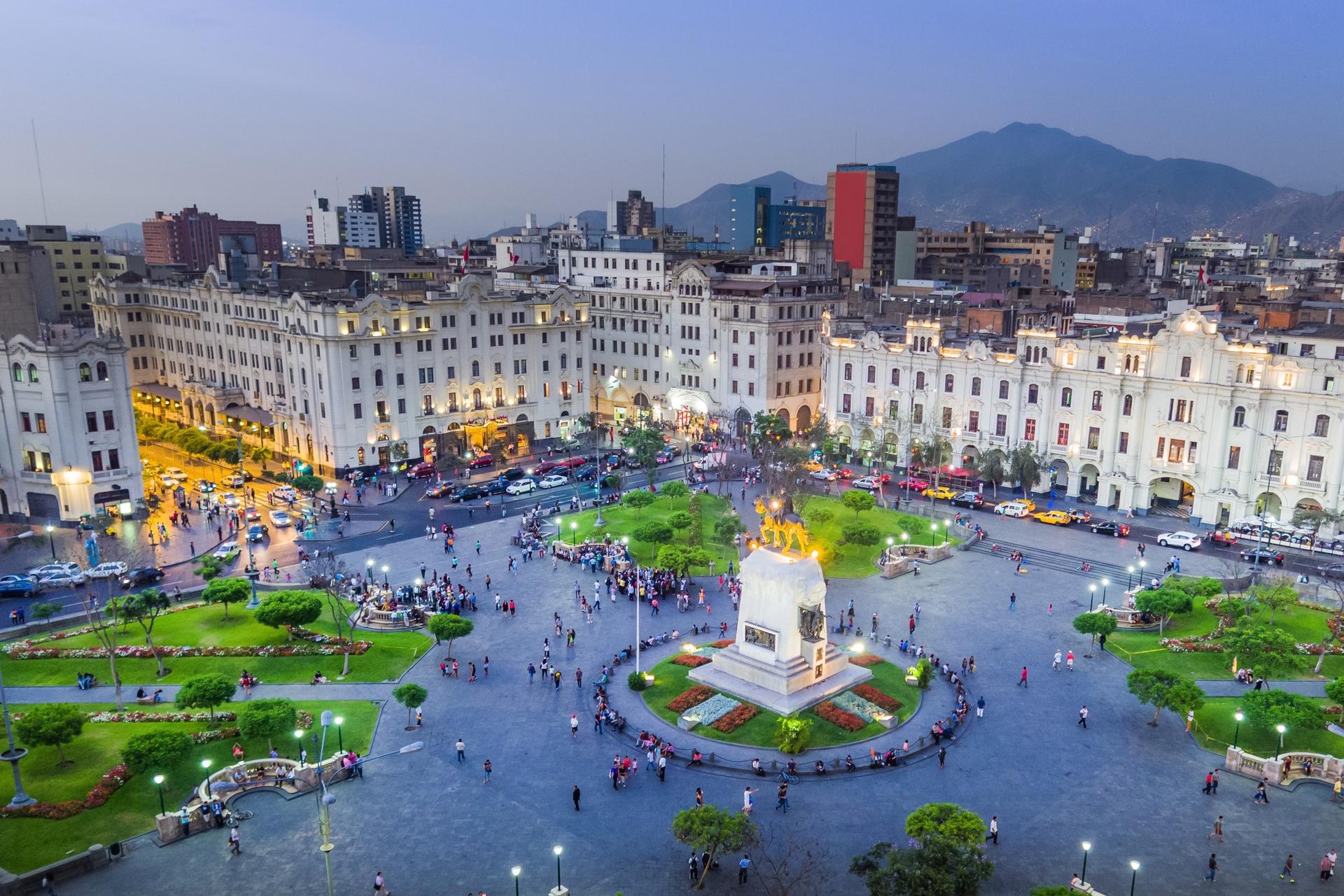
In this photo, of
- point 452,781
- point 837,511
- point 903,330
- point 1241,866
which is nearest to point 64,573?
point 452,781

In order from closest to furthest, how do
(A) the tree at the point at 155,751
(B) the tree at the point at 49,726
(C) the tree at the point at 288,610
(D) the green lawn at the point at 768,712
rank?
(A) the tree at the point at 155,751 → (B) the tree at the point at 49,726 → (D) the green lawn at the point at 768,712 → (C) the tree at the point at 288,610

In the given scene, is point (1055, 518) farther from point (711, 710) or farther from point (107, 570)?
point (107, 570)

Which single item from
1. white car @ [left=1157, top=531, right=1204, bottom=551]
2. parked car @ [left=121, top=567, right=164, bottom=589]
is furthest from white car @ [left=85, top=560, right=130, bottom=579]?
white car @ [left=1157, top=531, right=1204, bottom=551]

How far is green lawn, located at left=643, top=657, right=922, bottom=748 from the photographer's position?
42.2 metres

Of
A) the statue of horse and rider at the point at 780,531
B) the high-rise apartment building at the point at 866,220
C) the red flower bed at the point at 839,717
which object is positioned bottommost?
the red flower bed at the point at 839,717

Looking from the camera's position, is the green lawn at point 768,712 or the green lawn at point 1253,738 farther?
the green lawn at point 768,712

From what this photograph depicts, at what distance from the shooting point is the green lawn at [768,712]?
42.2m

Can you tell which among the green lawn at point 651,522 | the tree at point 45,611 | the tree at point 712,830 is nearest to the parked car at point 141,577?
the tree at point 45,611

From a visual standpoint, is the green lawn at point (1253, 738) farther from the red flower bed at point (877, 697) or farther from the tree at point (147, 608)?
the tree at point (147, 608)

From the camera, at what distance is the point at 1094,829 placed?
35.6m

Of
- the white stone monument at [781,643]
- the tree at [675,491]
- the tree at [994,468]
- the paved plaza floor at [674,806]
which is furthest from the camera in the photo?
the tree at [994,468]

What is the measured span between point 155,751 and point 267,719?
4119 mm

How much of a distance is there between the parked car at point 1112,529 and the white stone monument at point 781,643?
3231 cm

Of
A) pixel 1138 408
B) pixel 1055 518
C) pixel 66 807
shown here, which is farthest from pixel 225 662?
pixel 1138 408
